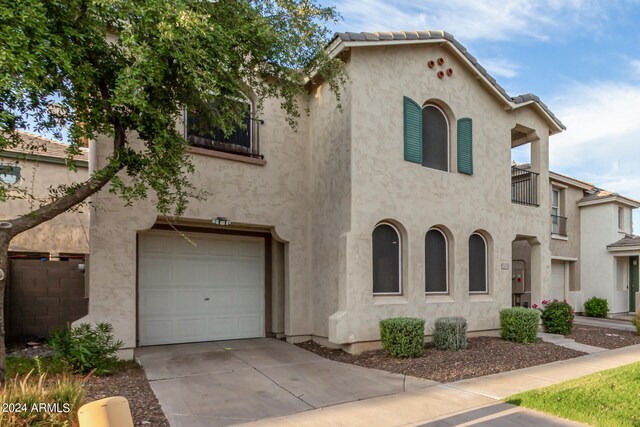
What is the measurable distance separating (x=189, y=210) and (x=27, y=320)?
4.42 metres

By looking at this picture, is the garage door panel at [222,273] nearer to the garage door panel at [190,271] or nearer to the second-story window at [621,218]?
the garage door panel at [190,271]

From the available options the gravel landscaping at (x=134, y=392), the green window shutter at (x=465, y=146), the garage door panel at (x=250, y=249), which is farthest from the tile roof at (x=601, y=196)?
the gravel landscaping at (x=134, y=392)

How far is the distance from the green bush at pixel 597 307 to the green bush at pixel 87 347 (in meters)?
19.1

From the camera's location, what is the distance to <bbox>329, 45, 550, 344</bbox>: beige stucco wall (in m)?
9.52

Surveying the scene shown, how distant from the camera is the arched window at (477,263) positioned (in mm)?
11883

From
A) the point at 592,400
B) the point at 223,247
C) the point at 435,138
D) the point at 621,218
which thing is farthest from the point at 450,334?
the point at 621,218

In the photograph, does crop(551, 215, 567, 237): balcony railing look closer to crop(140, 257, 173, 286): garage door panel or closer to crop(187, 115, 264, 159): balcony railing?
crop(187, 115, 264, 159): balcony railing

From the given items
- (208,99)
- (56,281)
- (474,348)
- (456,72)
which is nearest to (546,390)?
(474,348)

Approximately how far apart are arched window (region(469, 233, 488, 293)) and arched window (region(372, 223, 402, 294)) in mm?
2717

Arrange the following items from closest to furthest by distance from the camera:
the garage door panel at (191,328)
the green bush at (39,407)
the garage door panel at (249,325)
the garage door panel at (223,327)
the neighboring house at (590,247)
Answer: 1. the green bush at (39,407)
2. the garage door panel at (191,328)
3. the garage door panel at (223,327)
4. the garage door panel at (249,325)
5. the neighboring house at (590,247)

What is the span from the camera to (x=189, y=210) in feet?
30.6

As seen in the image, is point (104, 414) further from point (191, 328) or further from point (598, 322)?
point (598, 322)

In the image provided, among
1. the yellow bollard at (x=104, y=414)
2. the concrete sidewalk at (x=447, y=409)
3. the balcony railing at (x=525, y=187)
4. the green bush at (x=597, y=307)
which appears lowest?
the green bush at (x=597, y=307)

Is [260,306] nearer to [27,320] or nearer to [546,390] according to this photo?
[27,320]
